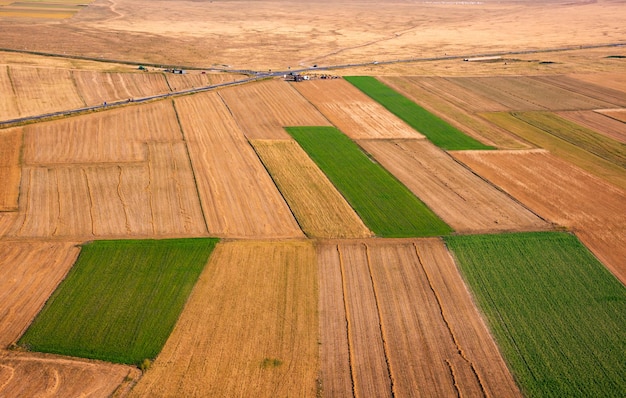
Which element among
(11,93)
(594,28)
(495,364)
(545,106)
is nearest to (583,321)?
(495,364)

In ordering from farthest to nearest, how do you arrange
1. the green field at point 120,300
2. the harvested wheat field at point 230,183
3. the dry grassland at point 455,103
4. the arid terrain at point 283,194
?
the dry grassland at point 455,103 → the harvested wheat field at point 230,183 → the green field at point 120,300 → the arid terrain at point 283,194

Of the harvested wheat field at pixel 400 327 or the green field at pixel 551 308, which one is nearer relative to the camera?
the harvested wheat field at pixel 400 327

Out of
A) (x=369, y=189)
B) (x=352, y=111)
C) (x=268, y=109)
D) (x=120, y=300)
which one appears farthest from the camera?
(x=352, y=111)

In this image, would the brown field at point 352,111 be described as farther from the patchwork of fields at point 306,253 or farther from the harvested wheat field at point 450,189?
the harvested wheat field at point 450,189

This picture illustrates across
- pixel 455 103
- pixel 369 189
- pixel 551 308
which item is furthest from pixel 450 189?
pixel 455 103

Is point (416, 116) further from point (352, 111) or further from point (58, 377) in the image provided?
point (58, 377)

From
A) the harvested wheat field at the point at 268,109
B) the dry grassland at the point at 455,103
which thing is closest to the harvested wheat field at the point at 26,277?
the harvested wheat field at the point at 268,109

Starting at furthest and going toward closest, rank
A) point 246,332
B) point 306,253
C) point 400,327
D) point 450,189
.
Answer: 1. point 450,189
2. point 306,253
3. point 400,327
4. point 246,332

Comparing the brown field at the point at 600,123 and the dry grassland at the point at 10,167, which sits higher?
the dry grassland at the point at 10,167
